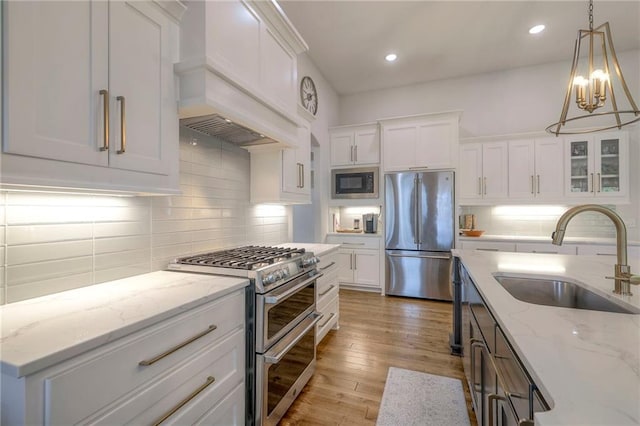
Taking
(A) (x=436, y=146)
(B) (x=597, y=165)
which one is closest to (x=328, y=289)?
(A) (x=436, y=146)

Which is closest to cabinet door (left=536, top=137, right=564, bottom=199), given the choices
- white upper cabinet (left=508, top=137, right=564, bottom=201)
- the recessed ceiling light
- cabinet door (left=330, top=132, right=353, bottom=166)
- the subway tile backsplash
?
white upper cabinet (left=508, top=137, right=564, bottom=201)

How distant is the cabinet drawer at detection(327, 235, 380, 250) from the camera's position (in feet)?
13.9

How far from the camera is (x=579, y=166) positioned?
3.74m

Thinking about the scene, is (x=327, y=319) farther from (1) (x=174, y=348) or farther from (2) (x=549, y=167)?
(2) (x=549, y=167)

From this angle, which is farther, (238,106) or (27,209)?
(238,106)

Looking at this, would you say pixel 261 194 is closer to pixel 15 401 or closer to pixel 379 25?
pixel 15 401

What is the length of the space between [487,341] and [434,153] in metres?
3.21

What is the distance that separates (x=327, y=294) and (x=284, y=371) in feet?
3.21

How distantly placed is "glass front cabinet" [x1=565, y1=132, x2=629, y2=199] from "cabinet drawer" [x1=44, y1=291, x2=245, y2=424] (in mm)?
4623

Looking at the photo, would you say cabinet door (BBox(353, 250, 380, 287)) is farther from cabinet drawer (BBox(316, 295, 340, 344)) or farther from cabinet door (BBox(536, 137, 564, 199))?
cabinet door (BBox(536, 137, 564, 199))

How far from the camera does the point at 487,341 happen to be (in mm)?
1210

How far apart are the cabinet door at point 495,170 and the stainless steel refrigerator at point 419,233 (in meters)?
0.67

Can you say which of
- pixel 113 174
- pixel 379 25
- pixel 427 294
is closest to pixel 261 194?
pixel 113 174

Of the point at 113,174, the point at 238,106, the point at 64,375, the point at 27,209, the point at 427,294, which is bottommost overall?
the point at 427,294
